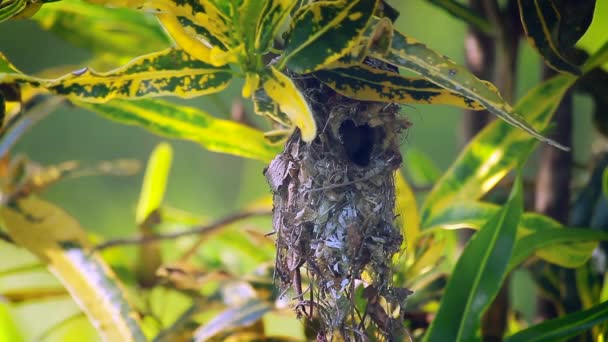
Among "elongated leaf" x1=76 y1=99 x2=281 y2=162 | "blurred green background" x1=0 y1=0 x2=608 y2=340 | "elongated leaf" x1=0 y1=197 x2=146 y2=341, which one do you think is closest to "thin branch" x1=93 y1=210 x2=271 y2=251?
"elongated leaf" x1=0 y1=197 x2=146 y2=341

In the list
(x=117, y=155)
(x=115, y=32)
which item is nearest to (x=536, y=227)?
(x=115, y=32)

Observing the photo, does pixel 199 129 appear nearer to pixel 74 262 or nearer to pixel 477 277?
pixel 74 262

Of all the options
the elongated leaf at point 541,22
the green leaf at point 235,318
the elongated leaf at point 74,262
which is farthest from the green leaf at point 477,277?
the elongated leaf at point 74,262

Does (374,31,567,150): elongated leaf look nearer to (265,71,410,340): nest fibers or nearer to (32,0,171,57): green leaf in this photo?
(265,71,410,340): nest fibers

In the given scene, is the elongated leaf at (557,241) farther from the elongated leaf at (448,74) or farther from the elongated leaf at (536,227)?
the elongated leaf at (448,74)

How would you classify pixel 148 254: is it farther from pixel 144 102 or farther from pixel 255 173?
pixel 255 173

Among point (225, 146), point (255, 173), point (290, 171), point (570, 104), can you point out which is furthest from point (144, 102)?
→ point (255, 173)
